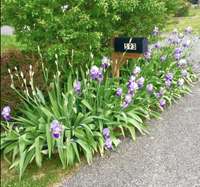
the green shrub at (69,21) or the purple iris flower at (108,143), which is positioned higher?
the green shrub at (69,21)

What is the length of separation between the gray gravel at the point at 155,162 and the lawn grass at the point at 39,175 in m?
0.12

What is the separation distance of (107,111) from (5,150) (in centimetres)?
120

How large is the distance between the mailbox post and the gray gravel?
37.4 inches

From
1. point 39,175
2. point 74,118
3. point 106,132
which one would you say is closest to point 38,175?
point 39,175

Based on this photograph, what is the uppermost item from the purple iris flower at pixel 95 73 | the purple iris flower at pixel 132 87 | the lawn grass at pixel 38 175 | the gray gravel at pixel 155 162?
the purple iris flower at pixel 95 73

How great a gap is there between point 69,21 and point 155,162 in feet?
7.01

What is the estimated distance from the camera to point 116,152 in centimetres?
400

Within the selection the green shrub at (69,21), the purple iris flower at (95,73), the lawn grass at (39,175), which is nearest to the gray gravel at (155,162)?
the lawn grass at (39,175)

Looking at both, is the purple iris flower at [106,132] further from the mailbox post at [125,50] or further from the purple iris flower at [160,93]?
the mailbox post at [125,50]

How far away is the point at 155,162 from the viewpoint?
3748 mm

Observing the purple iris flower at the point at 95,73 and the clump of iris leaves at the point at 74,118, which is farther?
the purple iris flower at the point at 95,73

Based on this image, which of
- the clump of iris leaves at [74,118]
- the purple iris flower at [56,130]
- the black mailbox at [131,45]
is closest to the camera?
the purple iris flower at [56,130]

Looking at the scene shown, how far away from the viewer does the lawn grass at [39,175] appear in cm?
363

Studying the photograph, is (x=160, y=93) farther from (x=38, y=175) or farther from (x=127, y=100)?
(x=38, y=175)
